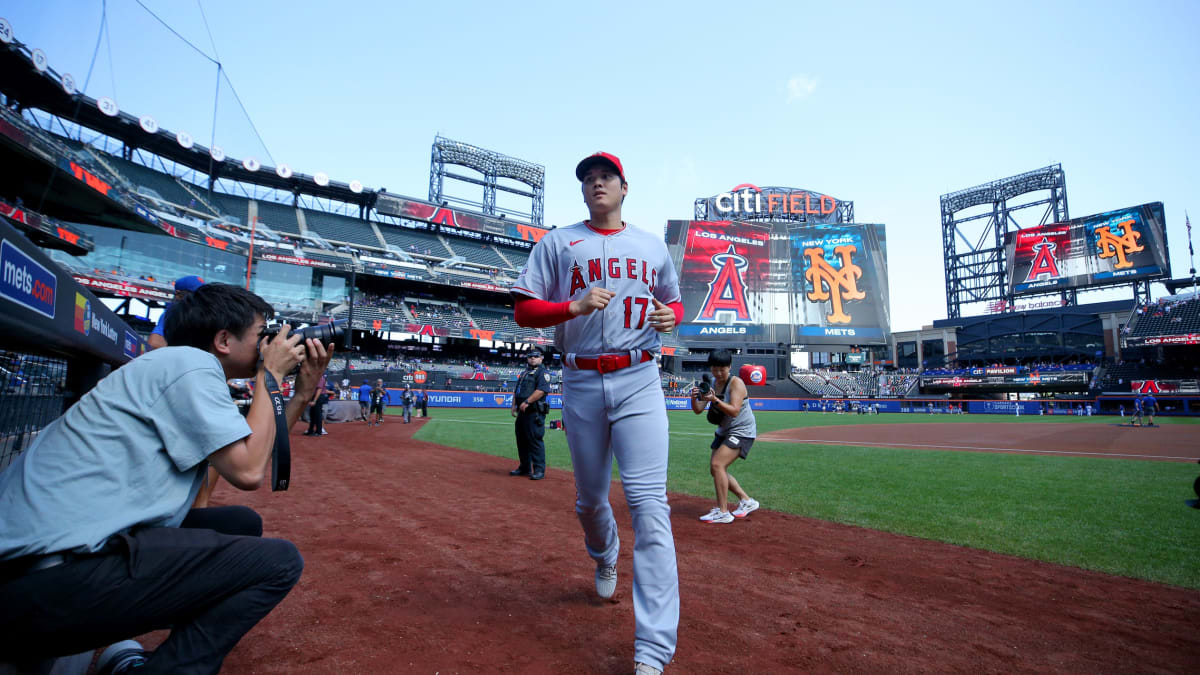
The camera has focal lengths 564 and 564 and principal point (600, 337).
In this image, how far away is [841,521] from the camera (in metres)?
5.23

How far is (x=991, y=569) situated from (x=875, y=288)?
1799 inches

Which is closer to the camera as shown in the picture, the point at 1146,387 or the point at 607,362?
the point at 607,362

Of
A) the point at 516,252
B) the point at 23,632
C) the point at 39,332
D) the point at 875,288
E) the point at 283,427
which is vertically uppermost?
the point at 516,252

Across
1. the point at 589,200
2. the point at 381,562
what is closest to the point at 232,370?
the point at 589,200

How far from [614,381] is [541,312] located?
48cm

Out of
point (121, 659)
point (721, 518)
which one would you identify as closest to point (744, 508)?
point (721, 518)

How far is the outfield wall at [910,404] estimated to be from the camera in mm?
31234

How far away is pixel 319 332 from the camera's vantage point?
2246 millimetres

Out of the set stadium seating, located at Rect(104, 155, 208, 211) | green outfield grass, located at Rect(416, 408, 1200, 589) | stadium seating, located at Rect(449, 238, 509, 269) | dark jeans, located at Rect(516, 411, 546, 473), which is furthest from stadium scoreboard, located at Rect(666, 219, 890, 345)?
dark jeans, located at Rect(516, 411, 546, 473)

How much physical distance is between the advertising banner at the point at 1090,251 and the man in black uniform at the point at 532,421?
49425 mm

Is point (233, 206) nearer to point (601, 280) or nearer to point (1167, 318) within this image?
point (601, 280)

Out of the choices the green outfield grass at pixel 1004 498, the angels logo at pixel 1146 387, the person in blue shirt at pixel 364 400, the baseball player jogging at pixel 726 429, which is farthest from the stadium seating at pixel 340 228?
the angels logo at pixel 1146 387

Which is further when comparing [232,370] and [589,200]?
[589,200]

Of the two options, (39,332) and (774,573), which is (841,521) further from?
(39,332)
